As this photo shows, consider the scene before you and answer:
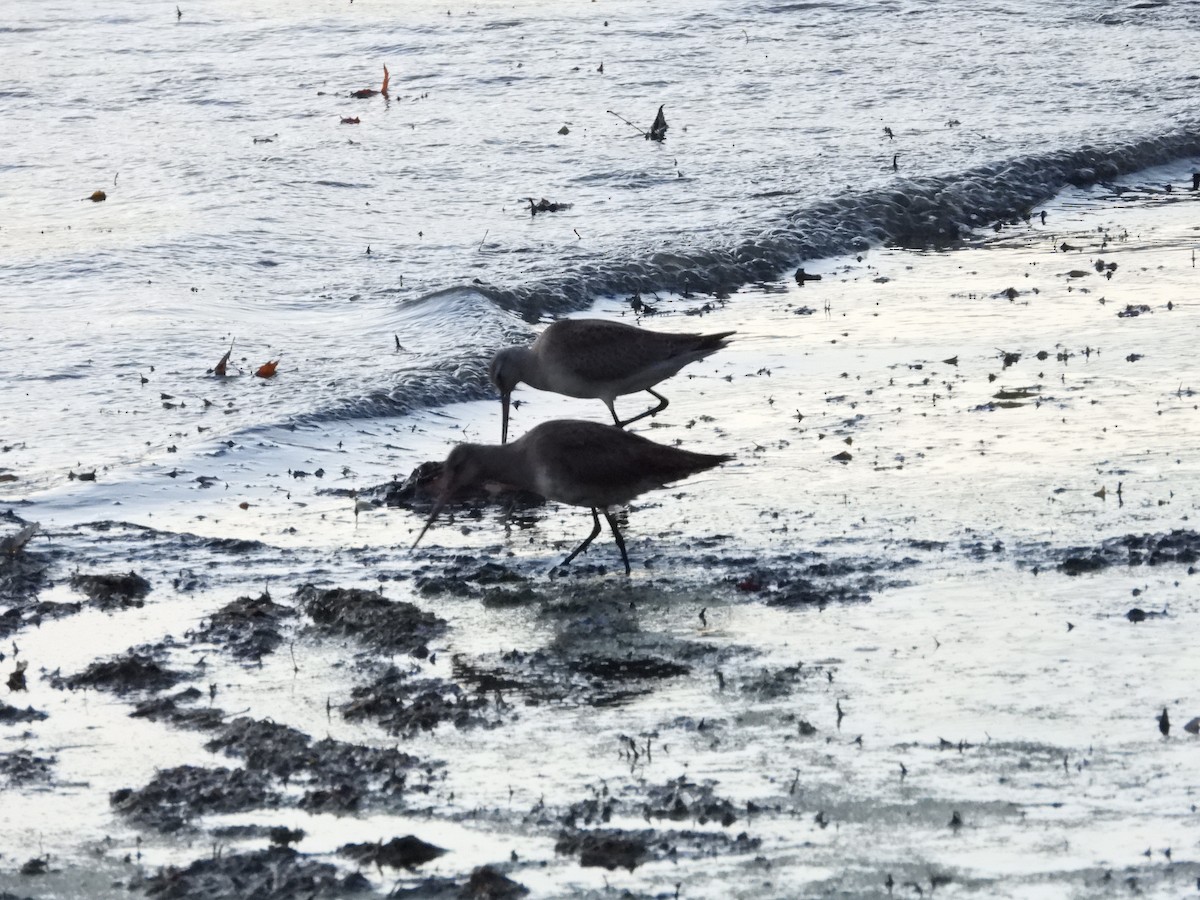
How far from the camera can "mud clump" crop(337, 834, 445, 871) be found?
403cm

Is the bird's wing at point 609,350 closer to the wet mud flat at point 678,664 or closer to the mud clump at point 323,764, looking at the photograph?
the wet mud flat at point 678,664

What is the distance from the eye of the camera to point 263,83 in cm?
1883

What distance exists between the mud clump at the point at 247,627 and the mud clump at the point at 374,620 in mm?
123

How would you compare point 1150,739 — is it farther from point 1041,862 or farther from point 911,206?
point 911,206

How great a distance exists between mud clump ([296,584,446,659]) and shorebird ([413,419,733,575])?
62 cm

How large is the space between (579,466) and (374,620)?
1.15 metres

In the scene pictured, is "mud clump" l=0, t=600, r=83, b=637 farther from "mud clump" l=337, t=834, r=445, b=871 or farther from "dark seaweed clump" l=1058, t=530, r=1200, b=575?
"dark seaweed clump" l=1058, t=530, r=1200, b=575

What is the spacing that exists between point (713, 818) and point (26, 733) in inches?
80.3

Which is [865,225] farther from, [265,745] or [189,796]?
[189,796]

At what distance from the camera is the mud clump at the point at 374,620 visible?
5547mm

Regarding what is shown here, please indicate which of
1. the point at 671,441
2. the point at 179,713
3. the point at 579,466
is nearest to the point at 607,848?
the point at 179,713

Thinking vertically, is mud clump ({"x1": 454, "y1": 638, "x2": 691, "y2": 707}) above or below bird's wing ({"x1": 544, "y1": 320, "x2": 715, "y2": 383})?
below

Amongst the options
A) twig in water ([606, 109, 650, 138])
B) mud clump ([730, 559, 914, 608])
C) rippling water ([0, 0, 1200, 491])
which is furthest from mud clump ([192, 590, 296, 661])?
twig in water ([606, 109, 650, 138])

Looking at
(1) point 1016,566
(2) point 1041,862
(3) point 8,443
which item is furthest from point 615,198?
(2) point 1041,862
